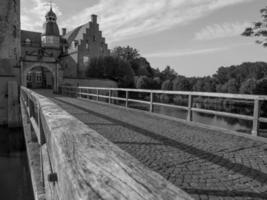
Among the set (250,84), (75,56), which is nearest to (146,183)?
(250,84)

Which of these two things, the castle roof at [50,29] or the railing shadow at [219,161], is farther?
the castle roof at [50,29]

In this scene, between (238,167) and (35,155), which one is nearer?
(238,167)

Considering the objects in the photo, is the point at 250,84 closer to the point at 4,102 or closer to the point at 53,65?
the point at 53,65

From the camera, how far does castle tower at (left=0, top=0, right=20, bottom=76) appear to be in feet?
80.4

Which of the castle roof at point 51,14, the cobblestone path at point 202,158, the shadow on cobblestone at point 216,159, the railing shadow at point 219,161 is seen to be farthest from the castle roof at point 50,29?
the railing shadow at point 219,161

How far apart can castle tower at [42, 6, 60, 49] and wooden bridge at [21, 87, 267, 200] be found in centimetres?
3812

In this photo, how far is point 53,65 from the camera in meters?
25.9

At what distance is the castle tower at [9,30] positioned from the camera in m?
24.5

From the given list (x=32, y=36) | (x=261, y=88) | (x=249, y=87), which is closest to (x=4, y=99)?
(x=32, y=36)

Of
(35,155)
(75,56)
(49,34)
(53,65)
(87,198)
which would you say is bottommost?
(35,155)

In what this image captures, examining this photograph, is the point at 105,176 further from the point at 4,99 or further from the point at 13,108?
the point at 4,99

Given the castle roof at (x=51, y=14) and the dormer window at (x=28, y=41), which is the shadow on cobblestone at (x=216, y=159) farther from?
the castle roof at (x=51, y=14)

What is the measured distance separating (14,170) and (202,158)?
9955mm

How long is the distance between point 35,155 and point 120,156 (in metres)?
4.97
